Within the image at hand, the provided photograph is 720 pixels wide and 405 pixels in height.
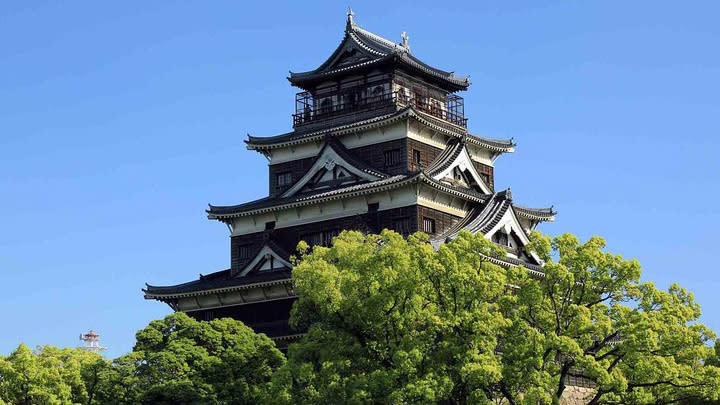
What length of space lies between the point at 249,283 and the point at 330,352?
45.5 feet

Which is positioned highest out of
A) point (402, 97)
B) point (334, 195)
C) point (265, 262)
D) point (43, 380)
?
point (402, 97)

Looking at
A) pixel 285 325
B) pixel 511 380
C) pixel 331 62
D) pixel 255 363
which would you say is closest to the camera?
pixel 511 380

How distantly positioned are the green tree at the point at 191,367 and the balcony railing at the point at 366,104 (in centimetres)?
1456

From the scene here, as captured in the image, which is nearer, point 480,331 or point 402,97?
point 480,331

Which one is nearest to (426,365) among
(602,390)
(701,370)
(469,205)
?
(602,390)

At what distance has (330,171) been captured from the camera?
2132 inches

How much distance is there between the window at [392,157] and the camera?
5353 cm

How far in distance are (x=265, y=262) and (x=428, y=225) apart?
7.57m

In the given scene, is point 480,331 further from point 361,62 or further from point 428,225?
point 361,62

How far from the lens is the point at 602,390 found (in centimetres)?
3700

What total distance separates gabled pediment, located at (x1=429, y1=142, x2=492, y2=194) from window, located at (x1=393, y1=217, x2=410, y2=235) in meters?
2.54

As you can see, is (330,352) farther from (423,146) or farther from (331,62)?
(331,62)

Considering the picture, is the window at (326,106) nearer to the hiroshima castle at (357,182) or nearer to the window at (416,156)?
the hiroshima castle at (357,182)

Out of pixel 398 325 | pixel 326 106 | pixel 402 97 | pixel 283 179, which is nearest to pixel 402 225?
pixel 402 97
